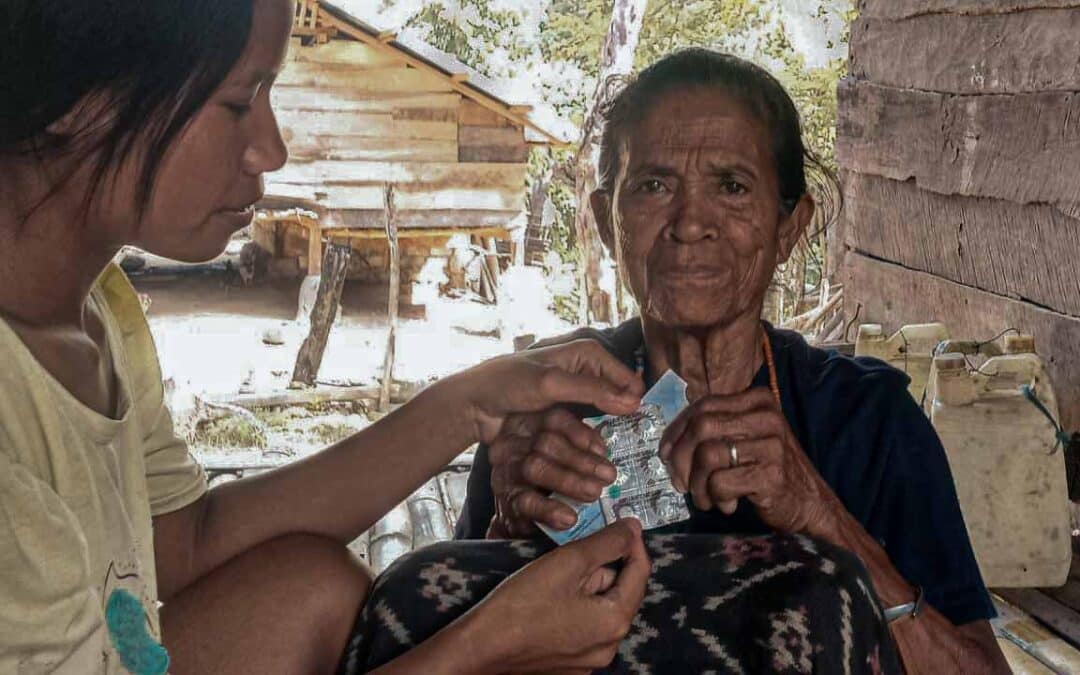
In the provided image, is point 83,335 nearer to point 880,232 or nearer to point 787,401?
point 787,401

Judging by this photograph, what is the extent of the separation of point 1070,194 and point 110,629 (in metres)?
3.12

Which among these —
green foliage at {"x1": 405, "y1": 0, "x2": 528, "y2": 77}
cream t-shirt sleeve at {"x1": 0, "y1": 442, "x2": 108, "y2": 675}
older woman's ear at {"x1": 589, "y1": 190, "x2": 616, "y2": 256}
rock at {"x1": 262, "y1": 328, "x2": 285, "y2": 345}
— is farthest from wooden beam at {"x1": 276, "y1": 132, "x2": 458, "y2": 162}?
cream t-shirt sleeve at {"x1": 0, "y1": 442, "x2": 108, "y2": 675}

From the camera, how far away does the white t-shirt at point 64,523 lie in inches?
52.6

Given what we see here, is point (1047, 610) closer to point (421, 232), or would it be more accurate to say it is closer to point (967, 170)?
point (967, 170)

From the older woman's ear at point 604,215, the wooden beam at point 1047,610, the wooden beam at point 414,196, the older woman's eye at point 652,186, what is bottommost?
the wooden beam at point 414,196

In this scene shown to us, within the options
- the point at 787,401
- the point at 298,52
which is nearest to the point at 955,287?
the point at 787,401

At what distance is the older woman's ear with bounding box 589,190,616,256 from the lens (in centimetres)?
233

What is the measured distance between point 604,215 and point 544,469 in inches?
26.3

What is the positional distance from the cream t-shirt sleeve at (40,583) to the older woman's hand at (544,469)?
29.0 inches

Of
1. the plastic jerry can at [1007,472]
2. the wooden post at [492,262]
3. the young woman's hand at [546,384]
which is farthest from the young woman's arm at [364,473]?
the wooden post at [492,262]

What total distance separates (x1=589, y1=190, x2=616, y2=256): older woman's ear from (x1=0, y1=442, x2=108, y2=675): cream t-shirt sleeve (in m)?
1.25

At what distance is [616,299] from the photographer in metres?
12.2

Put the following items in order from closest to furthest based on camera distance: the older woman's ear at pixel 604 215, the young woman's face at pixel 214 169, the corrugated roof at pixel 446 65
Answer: the young woman's face at pixel 214 169, the older woman's ear at pixel 604 215, the corrugated roof at pixel 446 65

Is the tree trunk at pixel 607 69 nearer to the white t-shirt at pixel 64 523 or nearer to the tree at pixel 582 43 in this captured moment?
the tree at pixel 582 43
